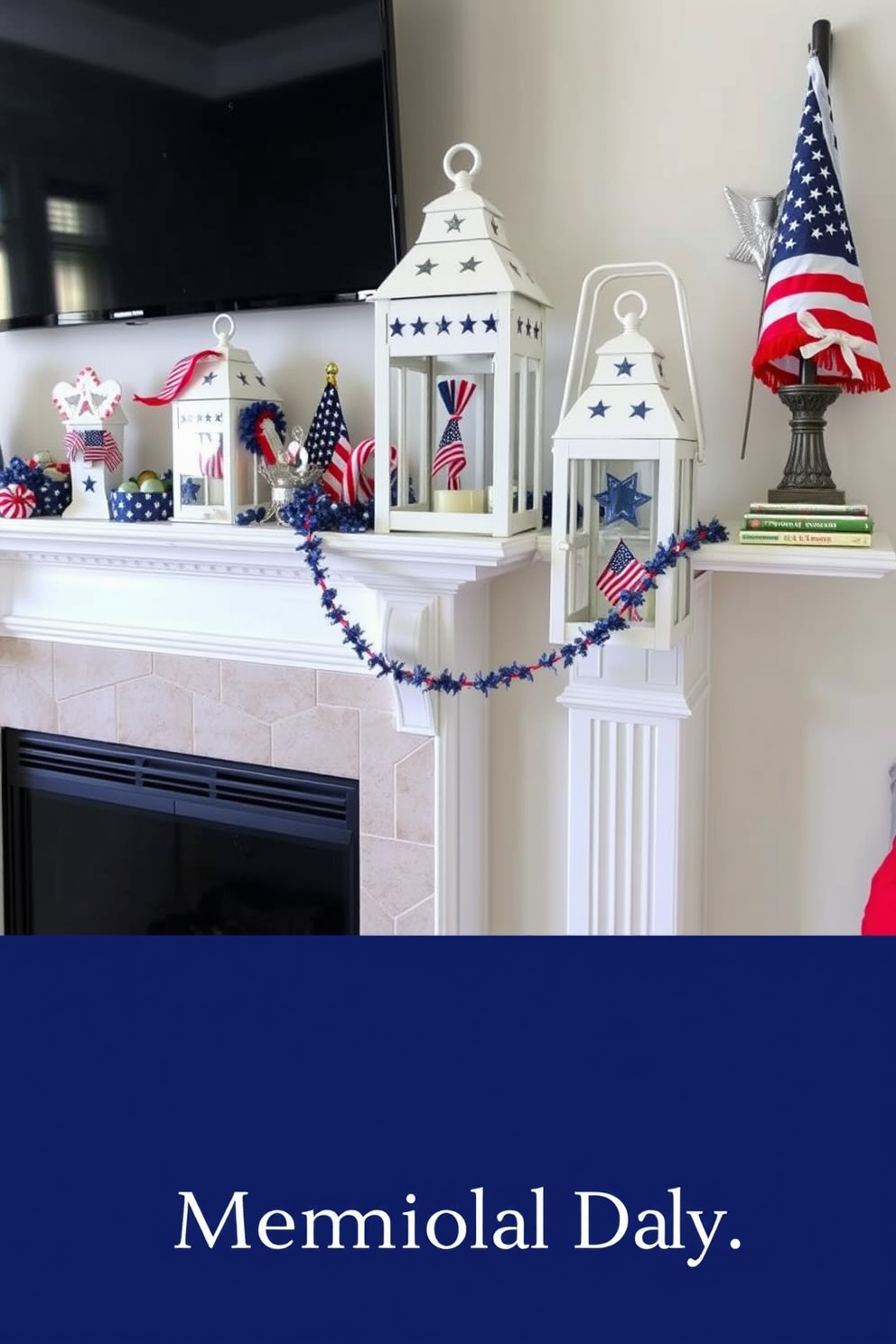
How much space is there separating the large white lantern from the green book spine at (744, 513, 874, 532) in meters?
0.75

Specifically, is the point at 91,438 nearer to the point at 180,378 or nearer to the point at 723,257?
the point at 180,378

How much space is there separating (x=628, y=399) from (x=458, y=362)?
0.33 metres

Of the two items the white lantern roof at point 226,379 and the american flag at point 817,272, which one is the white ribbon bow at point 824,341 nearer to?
the american flag at point 817,272

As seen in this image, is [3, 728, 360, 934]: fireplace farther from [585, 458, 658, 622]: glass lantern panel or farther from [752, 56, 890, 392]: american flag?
[752, 56, 890, 392]: american flag

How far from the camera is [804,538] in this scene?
1.49 metres

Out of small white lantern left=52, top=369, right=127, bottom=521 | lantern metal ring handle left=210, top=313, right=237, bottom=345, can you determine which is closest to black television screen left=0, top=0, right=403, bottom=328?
lantern metal ring handle left=210, top=313, right=237, bottom=345

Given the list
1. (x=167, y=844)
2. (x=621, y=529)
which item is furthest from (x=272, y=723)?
(x=621, y=529)

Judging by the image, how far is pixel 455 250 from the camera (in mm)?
1548

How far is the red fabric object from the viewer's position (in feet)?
4.13

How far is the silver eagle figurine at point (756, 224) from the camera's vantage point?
1604mm

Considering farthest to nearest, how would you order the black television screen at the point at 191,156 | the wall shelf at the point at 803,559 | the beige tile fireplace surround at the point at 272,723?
the beige tile fireplace surround at the point at 272,723, the black television screen at the point at 191,156, the wall shelf at the point at 803,559
